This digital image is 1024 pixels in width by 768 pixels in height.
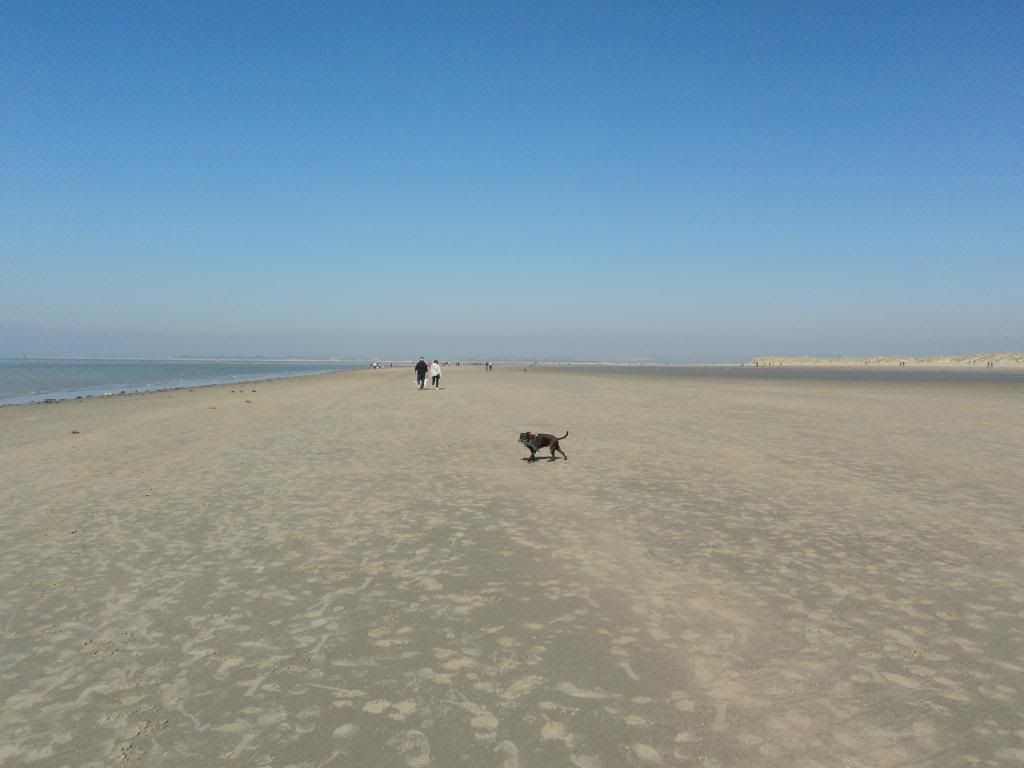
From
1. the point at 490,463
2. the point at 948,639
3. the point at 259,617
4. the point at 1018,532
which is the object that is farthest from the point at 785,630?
the point at 490,463

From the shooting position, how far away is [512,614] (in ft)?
19.3

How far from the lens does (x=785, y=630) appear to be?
5543 mm

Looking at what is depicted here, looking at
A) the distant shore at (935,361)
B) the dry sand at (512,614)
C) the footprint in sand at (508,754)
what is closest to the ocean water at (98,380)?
the dry sand at (512,614)

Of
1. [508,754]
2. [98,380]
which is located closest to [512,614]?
[508,754]

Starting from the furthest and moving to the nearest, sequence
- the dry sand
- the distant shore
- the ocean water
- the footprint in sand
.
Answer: the distant shore → the ocean water → the dry sand → the footprint in sand

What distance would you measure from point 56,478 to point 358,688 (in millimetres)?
11766

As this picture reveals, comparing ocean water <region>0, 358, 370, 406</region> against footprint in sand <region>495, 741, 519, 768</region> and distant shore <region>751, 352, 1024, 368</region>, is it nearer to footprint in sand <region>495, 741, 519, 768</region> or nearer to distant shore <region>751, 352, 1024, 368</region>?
footprint in sand <region>495, 741, 519, 768</region>

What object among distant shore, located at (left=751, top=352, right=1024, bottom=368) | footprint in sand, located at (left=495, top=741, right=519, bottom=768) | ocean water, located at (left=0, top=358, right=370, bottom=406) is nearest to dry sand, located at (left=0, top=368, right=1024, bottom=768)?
footprint in sand, located at (left=495, top=741, right=519, bottom=768)

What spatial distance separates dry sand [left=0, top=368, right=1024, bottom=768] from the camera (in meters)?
3.96

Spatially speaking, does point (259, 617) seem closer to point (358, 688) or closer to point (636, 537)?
point (358, 688)

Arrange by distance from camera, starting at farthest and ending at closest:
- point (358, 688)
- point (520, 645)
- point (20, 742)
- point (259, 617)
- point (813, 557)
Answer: point (813, 557) → point (259, 617) → point (520, 645) → point (358, 688) → point (20, 742)

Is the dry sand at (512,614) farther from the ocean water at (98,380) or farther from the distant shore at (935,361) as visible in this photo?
the distant shore at (935,361)

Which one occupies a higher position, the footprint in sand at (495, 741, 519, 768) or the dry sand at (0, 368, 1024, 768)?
the footprint in sand at (495, 741, 519, 768)

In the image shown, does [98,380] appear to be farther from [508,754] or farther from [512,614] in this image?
[508,754]
